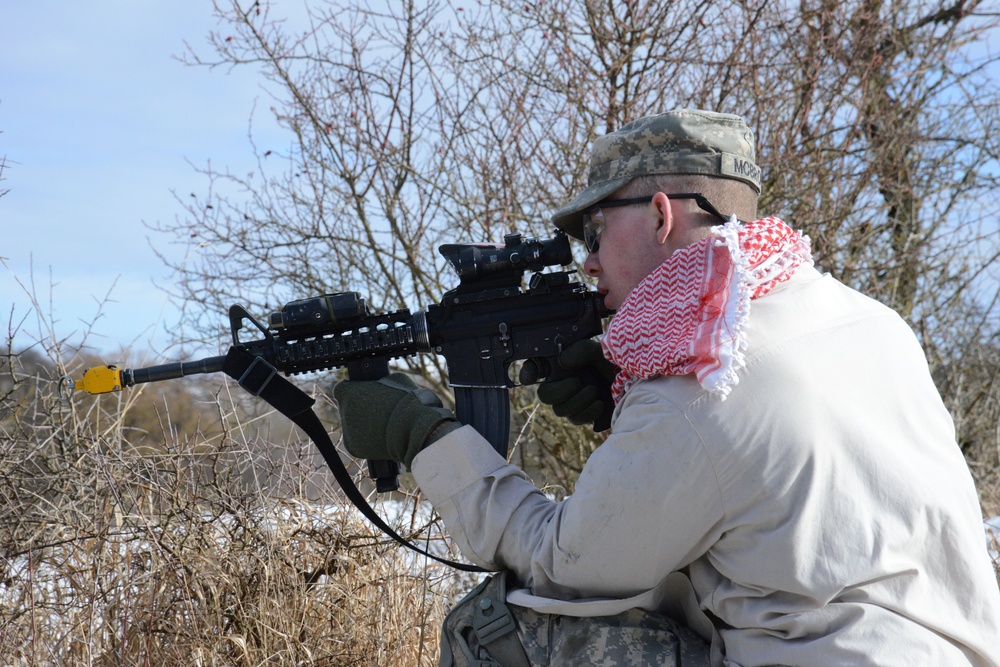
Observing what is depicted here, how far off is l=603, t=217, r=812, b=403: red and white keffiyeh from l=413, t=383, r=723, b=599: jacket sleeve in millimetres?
109

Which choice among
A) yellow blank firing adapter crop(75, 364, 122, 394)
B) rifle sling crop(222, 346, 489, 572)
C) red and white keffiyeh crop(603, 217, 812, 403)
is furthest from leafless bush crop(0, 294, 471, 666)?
red and white keffiyeh crop(603, 217, 812, 403)

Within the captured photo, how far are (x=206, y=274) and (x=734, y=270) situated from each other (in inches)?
196

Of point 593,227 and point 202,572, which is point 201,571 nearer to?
point 202,572

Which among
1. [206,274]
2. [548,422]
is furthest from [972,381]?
[206,274]

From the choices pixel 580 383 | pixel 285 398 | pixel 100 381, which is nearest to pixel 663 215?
pixel 580 383

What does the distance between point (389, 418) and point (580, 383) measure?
0.66 metres

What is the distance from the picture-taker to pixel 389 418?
8.66ft

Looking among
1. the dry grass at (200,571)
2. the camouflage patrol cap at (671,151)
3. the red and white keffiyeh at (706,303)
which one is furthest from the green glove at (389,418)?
the dry grass at (200,571)

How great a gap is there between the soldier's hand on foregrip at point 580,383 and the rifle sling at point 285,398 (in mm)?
606

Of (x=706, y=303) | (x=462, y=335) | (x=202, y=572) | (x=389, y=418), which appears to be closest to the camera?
(x=706, y=303)

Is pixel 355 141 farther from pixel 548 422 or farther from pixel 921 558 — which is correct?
pixel 921 558

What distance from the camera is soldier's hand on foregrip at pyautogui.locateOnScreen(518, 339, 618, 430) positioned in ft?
9.48

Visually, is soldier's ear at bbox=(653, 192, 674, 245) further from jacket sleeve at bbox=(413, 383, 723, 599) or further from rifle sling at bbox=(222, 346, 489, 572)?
rifle sling at bbox=(222, 346, 489, 572)

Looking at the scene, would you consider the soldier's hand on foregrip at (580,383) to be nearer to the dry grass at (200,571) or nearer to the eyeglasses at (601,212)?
the eyeglasses at (601,212)
